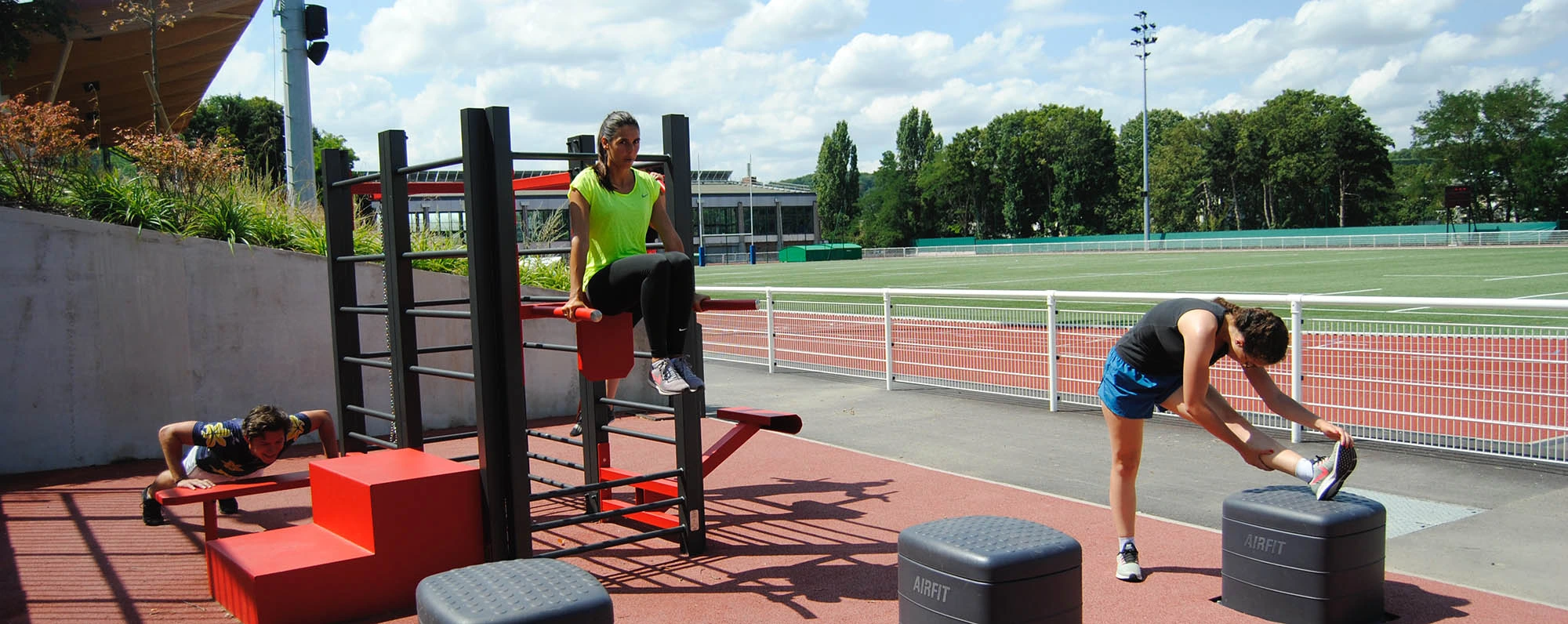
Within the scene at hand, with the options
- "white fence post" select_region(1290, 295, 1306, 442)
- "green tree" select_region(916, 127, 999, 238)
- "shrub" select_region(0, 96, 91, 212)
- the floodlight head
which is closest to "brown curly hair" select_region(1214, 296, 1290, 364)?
"white fence post" select_region(1290, 295, 1306, 442)

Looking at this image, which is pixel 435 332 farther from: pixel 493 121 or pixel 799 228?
pixel 799 228

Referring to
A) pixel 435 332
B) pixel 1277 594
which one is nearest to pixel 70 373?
pixel 435 332

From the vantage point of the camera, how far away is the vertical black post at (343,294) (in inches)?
280

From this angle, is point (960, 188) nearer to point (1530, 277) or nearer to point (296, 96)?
point (1530, 277)

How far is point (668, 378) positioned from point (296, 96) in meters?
11.4

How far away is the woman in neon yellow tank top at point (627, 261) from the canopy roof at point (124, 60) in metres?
16.6

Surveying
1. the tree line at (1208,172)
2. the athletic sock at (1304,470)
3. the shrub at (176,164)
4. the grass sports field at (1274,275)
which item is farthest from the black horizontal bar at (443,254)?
the tree line at (1208,172)

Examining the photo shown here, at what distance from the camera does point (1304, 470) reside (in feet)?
15.5

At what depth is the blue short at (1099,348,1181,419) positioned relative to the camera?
16.8 ft

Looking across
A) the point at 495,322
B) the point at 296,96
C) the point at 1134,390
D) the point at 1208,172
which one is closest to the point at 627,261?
the point at 495,322

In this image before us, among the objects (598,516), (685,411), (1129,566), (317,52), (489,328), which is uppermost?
(317,52)

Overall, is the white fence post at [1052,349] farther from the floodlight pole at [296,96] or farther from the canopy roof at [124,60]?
the canopy roof at [124,60]

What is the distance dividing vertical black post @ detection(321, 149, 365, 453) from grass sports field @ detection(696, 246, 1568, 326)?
14213 mm

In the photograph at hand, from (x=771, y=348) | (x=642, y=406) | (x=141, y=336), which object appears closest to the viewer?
(x=642, y=406)
